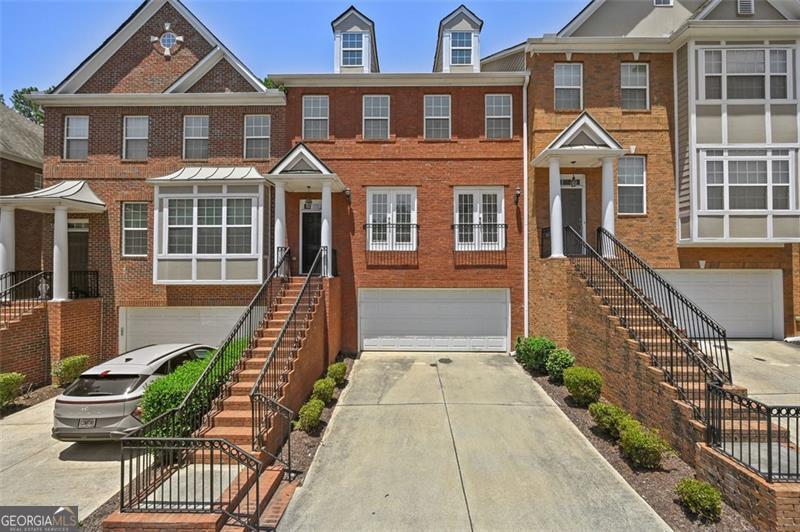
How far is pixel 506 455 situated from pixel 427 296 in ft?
21.8

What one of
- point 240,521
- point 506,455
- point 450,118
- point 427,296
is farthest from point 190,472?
point 450,118

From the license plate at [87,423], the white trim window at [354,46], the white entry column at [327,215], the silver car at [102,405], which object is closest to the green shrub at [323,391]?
the silver car at [102,405]

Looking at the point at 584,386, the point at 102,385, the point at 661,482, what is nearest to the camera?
the point at 661,482

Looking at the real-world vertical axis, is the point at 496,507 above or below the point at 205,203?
below

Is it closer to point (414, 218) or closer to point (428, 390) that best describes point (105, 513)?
point (428, 390)

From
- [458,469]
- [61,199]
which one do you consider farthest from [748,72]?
[61,199]

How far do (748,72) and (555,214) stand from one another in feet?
24.8

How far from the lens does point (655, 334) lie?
7840 mm

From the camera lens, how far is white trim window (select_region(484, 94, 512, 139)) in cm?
1278

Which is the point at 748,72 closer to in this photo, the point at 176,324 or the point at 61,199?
the point at 176,324

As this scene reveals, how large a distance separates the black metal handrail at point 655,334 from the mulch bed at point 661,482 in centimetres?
105

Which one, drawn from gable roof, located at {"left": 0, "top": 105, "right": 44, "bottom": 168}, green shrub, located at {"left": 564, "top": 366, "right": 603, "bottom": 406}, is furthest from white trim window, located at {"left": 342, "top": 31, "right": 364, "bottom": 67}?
gable roof, located at {"left": 0, "top": 105, "right": 44, "bottom": 168}

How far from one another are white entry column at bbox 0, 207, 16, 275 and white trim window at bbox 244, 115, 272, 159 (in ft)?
24.1

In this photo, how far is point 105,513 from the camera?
16.9ft
